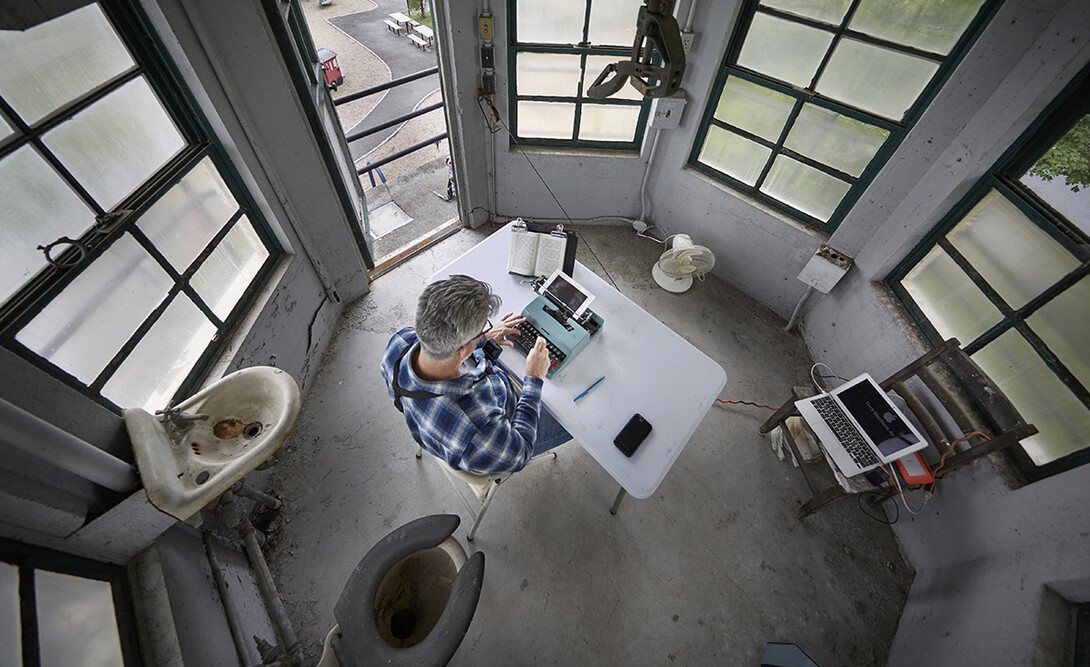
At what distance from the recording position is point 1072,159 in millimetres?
1751

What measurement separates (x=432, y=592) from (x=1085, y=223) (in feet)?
9.77

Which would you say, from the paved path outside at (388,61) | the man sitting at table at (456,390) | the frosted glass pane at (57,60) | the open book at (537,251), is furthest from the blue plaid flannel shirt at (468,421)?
the paved path outside at (388,61)

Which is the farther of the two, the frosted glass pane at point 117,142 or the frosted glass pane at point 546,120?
the frosted glass pane at point 546,120

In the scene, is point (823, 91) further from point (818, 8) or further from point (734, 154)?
point (734, 154)

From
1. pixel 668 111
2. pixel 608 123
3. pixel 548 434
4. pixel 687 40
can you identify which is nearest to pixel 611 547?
pixel 548 434

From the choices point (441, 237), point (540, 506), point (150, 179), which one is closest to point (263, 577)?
point (540, 506)

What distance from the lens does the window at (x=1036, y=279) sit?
1.69m

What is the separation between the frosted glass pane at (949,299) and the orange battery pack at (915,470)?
66 centimetres

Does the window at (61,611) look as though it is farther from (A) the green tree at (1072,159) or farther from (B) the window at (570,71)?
(A) the green tree at (1072,159)

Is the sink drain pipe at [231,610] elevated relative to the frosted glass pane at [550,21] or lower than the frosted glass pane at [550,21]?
lower

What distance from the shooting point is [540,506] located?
2420 millimetres

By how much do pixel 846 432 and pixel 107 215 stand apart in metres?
3.21

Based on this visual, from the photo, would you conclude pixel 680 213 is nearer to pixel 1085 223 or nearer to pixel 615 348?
pixel 615 348

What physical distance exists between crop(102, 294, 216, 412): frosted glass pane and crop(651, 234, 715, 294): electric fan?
9.23 feet
